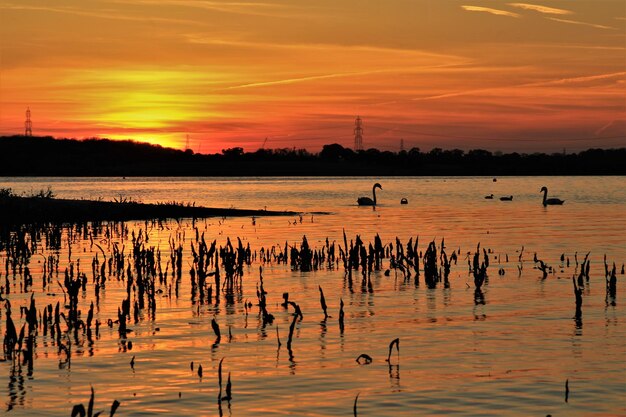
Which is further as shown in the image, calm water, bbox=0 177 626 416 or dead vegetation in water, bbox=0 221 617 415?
dead vegetation in water, bbox=0 221 617 415

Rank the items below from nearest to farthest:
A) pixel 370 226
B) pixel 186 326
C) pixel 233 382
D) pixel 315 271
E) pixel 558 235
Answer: pixel 233 382
pixel 186 326
pixel 315 271
pixel 558 235
pixel 370 226

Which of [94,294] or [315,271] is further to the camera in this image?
[315,271]

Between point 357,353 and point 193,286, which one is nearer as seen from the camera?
point 357,353

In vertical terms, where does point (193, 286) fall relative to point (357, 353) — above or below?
above

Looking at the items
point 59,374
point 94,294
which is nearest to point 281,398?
point 59,374

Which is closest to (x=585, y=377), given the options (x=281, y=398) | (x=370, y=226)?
(x=281, y=398)

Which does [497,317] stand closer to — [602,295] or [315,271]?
[602,295]

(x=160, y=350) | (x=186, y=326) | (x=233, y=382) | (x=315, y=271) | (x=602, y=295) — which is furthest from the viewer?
(x=315, y=271)

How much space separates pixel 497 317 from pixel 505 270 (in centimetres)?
803

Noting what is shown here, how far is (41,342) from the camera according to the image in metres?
15.0

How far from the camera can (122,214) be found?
46000 mm

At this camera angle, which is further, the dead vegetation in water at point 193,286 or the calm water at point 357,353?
the dead vegetation in water at point 193,286

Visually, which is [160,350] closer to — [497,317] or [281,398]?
[281,398]

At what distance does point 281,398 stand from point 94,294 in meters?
10.3
